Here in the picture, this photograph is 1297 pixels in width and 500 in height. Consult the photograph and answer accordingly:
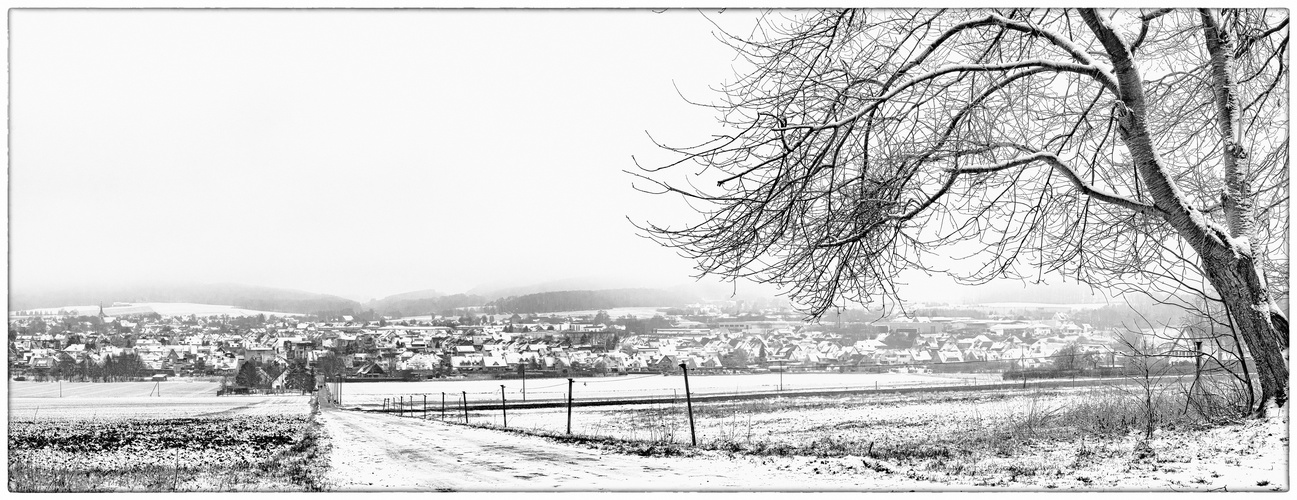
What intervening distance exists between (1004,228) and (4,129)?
6399 millimetres

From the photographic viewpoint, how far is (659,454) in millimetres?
5051

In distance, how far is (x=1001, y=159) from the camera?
192 inches

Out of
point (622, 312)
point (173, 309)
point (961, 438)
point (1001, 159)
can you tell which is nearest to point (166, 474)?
point (173, 309)

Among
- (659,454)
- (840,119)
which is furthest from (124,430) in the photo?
(840,119)

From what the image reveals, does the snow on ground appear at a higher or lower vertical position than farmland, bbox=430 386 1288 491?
higher

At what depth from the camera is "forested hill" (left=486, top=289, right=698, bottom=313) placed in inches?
196

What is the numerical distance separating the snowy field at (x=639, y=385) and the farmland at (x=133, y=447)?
601 millimetres

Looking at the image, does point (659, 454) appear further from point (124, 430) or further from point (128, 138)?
point (128, 138)

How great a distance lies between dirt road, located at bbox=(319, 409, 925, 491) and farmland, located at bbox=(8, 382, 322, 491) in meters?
0.27

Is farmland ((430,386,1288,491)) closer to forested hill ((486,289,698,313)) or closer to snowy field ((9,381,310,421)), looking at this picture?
forested hill ((486,289,698,313))

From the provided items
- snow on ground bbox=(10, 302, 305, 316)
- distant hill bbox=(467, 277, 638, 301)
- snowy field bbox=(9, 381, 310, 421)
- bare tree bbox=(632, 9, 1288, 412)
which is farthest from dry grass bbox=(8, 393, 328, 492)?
bare tree bbox=(632, 9, 1288, 412)

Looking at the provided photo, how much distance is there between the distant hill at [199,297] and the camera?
453 centimetres

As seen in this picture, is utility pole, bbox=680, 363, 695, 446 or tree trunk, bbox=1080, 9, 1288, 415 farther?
utility pole, bbox=680, 363, 695, 446

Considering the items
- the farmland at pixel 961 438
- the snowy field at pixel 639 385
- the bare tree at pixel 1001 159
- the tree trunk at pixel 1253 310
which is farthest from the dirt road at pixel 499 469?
the tree trunk at pixel 1253 310
